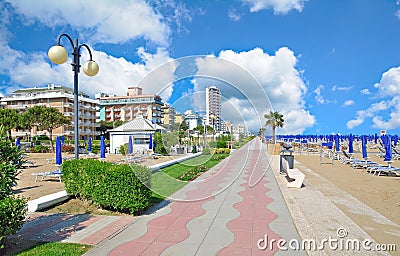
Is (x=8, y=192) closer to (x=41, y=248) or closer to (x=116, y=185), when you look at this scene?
(x=41, y=248)

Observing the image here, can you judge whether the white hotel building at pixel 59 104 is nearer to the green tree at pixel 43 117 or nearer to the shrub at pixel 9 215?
the green tree at pixel 43 117

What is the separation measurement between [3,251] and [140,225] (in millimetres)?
2112

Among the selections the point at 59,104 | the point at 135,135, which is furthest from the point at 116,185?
the point at 59,104

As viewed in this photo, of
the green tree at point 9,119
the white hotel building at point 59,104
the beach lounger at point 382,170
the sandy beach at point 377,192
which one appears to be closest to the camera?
the sandy beach at point 377,192

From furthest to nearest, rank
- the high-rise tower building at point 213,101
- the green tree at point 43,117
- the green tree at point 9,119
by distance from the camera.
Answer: the green tree at point 9,119 < the green tree at point 43,117 < the high-rise tower building at point 213,101

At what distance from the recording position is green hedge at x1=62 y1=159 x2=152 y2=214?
220 inches

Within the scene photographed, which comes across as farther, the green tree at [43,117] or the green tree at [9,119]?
the green tree at [9,119]

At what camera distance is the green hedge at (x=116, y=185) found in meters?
5.58

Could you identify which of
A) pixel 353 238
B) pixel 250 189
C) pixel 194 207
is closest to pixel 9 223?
pixel 194 207

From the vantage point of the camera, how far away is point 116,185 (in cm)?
564

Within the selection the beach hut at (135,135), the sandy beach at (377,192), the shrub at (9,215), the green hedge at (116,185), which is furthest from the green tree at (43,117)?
the sandy beach at (377,192)

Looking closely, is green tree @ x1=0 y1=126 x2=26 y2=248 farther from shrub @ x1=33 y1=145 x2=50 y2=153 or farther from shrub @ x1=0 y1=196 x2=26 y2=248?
shrub @ x1=33 y1=145 x2=50 y2=153

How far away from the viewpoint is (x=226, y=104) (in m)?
7.66

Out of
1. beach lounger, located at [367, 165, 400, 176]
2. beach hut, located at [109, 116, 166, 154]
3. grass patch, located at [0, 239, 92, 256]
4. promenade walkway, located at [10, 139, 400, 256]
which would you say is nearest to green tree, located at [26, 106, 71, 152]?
beach hut, located at [109, 116, 166, 154]
